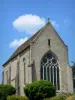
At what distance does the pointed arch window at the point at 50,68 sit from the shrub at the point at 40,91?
35.0 feet

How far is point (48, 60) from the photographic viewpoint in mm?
57469

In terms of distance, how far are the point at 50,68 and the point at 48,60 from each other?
4.86ft

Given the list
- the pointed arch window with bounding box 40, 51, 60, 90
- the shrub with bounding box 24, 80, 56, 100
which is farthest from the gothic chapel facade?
the shrub with bounding box 24, 80, 56, 100

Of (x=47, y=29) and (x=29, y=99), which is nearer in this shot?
(x=29, y=99)

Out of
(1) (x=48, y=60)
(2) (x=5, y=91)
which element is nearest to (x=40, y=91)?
(2) (x=5, y=91)

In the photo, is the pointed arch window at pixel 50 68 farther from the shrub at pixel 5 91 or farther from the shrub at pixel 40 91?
the shrub at pixel 40 91

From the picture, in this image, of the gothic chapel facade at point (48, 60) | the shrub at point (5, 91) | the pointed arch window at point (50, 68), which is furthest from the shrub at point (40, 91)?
the pointed arch window at point (50, 68)

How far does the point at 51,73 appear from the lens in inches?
2264

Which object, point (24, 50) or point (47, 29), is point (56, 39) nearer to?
point (47, 29)

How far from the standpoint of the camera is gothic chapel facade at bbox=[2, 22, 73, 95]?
5634 centimetres

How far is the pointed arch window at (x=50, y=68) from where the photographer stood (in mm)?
57000

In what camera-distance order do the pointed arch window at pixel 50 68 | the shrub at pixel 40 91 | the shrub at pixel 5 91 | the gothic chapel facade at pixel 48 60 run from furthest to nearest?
the pointed arch window at pixel 50 68
the gothic chapel facade at pixel 48 60
the shrub at pixel 5 91
the shrub at pixel 40 91

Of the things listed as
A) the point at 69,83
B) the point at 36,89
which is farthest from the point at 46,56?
the point at 36,89

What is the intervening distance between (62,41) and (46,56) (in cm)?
439
